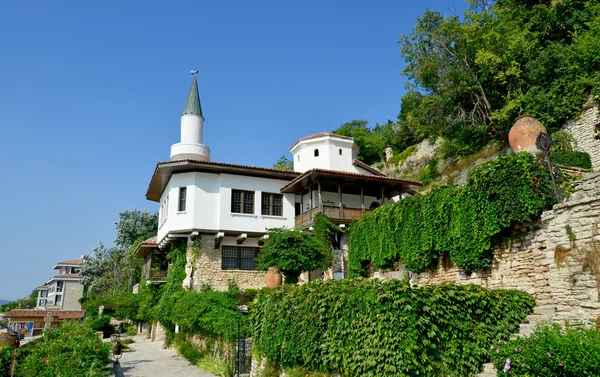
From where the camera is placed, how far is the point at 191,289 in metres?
22.4

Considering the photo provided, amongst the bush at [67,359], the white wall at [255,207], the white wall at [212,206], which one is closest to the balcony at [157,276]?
the white wall at [212,206]

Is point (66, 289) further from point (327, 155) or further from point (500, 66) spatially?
point (500, 66)

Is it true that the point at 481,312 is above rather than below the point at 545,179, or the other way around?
below

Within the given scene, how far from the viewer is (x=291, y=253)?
17.1 metres

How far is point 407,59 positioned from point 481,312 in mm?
24792

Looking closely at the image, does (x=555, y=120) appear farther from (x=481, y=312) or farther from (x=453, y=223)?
(x=481, y=312)

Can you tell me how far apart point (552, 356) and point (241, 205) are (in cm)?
1871

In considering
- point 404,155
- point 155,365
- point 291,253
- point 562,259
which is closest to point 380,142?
point 404,155

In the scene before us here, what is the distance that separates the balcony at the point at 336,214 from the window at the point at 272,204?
192 centimetres

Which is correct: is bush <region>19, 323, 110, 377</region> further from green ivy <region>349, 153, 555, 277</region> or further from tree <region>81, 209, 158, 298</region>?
tree <region>81, 209, 158, 298</region>

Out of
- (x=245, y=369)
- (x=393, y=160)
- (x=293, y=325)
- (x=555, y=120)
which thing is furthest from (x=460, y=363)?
(x=393, y=160)

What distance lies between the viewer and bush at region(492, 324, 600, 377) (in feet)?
19.6

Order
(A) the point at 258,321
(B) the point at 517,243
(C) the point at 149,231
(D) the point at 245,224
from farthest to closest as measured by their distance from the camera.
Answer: (C) the point at 149,231
(D) the point at 245,224
(A) the point at 258,321
(B) the point at 517,243

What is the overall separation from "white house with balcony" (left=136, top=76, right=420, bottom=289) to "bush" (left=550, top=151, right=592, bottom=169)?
7799 mm
